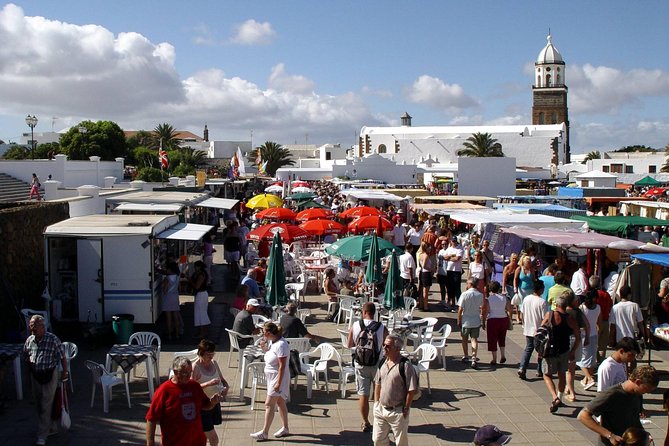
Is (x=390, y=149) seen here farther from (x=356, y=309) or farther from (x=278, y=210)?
(x=356, y=309)

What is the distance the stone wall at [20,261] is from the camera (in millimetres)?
11797

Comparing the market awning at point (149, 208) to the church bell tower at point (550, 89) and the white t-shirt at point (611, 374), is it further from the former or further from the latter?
the church bell tower at point (550, 89)

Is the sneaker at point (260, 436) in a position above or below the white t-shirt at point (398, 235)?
below

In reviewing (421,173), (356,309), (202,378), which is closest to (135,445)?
(202,378)

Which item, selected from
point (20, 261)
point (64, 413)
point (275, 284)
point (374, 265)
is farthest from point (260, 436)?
point (20, 261)

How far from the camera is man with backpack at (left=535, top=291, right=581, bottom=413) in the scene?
8.69 metres

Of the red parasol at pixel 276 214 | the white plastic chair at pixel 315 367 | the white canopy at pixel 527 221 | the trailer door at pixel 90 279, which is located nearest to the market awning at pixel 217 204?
the red parasol at pixel 276 214

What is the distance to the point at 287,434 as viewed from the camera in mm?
7852

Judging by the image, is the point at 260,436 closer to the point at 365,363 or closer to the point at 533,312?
the point at 365,363

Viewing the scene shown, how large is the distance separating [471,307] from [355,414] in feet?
9.16

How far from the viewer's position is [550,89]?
337 feet

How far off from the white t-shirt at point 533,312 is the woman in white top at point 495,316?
2.07 feet

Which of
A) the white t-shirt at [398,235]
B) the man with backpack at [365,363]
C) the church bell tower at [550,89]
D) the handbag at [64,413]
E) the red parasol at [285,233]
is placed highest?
the church bell tower at [550,89]

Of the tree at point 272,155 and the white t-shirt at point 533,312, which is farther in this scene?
the tree at point 272,155
